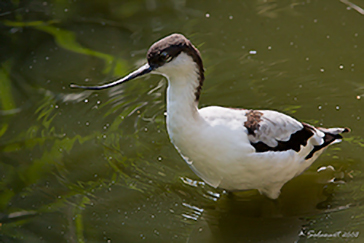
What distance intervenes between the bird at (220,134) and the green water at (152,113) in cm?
35

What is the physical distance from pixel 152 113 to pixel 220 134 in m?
1.40

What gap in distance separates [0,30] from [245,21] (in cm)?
298

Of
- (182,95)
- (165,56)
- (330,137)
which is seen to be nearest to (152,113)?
(182,95)

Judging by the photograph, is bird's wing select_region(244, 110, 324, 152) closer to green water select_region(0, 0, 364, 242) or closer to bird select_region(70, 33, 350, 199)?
bird select_region(70, 33, 350, 199)

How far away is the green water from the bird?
35cm

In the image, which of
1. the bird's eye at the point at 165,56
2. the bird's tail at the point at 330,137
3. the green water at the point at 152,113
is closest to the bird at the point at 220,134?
the bird's eye at the point at 165,56

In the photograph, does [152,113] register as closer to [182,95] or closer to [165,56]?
[182,95]

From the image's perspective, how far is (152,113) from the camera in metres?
4.63

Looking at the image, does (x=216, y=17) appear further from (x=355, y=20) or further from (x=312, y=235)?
(x=312, y=235)

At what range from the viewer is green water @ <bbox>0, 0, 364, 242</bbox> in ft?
11.9

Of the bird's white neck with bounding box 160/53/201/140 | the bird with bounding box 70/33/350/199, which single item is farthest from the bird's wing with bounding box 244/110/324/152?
the bird's white neck with bounding box 160/53/201/140

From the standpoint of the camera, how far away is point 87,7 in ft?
20.9

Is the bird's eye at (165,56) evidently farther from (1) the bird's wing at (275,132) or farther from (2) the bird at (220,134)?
(1) the bird's wing at (275,132)

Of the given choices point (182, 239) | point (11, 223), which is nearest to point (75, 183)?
point (11, 223)
